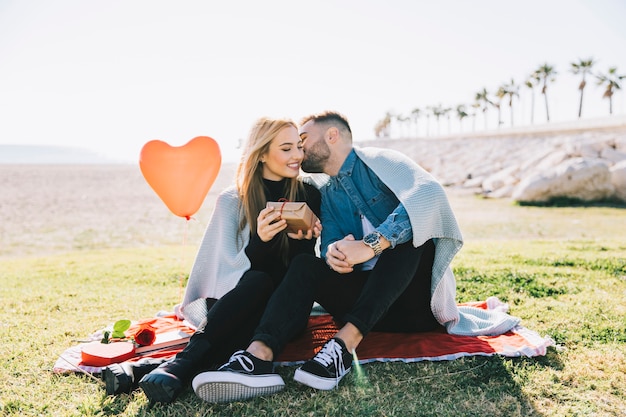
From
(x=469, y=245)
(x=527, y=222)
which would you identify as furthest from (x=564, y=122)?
(x=469, y=245)

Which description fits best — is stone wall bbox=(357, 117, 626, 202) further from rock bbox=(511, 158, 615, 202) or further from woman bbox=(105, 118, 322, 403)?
woman bbox=(105, 118, 322, 403)

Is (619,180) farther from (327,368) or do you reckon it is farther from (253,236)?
(327,368)

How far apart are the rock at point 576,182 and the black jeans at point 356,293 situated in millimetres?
15969

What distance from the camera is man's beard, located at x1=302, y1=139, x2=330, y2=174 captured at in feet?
12.1

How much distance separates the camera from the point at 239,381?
8.03 feet

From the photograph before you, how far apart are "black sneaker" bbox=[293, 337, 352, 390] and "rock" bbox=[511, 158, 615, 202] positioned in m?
16.8

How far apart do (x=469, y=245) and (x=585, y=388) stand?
6079 millimetres

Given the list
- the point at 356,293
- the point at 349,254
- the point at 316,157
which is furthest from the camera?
the point at 316,157

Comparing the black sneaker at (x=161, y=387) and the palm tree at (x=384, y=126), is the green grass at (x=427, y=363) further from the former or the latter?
the palm tree at (x=384, y=126)

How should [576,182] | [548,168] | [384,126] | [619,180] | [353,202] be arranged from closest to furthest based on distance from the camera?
[353,202]
[619,180]
[576,182]
[548,168]
[384,126]

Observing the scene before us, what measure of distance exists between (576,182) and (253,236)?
1666cm

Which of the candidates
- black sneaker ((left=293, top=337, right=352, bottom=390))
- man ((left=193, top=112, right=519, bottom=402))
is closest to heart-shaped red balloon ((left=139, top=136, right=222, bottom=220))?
man ((left=193, top=112, right=519, bottom=402))

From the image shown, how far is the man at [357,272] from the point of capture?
2.59 meters

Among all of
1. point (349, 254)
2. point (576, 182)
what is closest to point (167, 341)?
point (349, 254)
